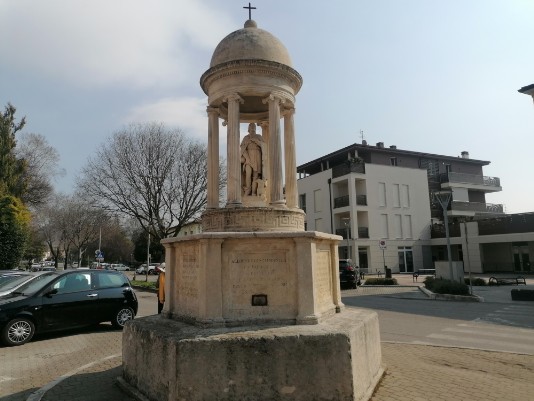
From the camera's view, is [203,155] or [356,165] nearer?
[203,155]

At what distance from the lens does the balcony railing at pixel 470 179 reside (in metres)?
44.1

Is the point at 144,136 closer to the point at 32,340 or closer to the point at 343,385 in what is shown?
the point at 32,340

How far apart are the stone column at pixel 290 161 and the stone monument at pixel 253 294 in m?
0.02

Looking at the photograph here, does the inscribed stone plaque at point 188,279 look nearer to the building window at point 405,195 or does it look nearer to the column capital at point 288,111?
the column capital at point 288,111

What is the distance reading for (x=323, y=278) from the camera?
596 cm

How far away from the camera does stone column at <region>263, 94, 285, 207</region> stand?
6281mm

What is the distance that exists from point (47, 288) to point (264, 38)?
7.81 metres

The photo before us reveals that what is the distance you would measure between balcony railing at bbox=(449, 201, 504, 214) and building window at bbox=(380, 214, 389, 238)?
8.50 m

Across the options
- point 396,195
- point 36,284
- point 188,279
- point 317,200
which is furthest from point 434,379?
point 317,200

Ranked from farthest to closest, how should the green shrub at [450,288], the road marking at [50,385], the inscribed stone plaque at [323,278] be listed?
the green shrub at [450,288] → the inscribed stone plaque at [323,278] → the road marking at [50,385]

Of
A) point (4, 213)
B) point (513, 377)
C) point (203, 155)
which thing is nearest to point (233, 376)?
point (513, 377)

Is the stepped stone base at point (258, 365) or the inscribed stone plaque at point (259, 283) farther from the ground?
the inscribed stone plaque at point (259, 283)

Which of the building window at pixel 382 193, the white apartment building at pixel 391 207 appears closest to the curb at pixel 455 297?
the white apartment building at pixel 391 207

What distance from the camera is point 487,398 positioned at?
483 cm
